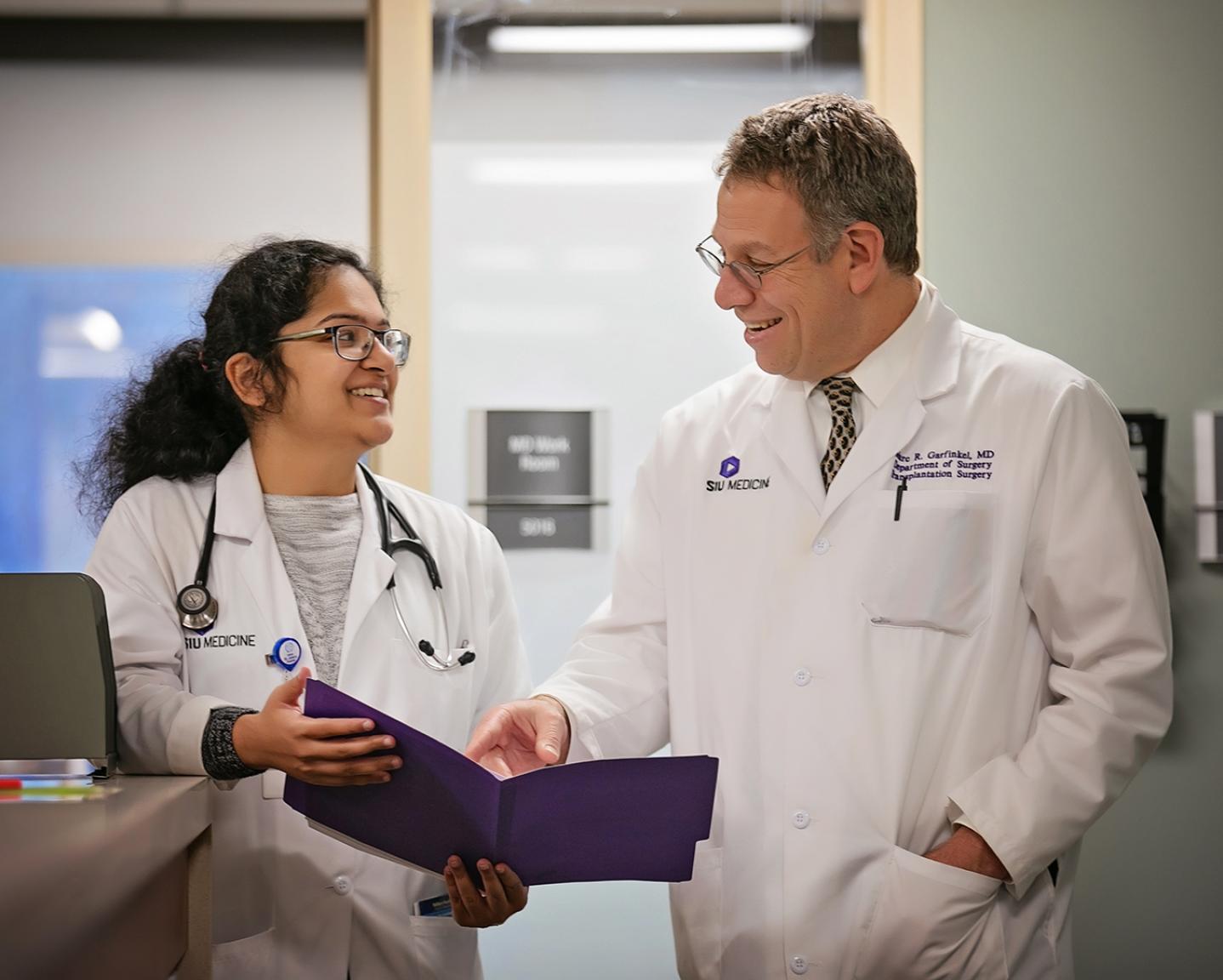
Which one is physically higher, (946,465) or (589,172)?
(589,172)

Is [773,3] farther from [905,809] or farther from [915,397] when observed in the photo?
[905,809]

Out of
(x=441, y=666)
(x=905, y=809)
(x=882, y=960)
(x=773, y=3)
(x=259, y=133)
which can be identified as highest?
(x=773, y=3)

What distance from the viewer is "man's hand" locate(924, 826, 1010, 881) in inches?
60.1

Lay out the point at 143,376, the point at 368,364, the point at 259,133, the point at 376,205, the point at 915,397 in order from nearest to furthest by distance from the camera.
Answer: the point at 915,397 → the point at 368,364 → the point at 143,376 → the point at 376,205 → the point at 259,133

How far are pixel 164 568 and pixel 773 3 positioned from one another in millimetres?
1964

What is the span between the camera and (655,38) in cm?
280

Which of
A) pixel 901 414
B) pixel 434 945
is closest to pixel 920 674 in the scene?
pixel 901 414

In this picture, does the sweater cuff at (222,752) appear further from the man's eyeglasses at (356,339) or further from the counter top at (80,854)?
the man's eyeglasses at (356,339)

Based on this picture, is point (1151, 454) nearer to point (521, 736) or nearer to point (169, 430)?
point (521, 736)

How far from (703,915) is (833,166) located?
1.12 meters

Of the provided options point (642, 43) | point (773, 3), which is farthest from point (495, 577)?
point (773, 3)

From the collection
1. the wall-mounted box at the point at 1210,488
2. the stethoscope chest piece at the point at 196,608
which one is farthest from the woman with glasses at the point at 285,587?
the wall-mounted box at the point at 1210,488

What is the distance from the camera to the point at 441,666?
1932 mm

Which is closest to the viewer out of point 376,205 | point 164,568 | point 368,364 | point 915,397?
point 915,397
